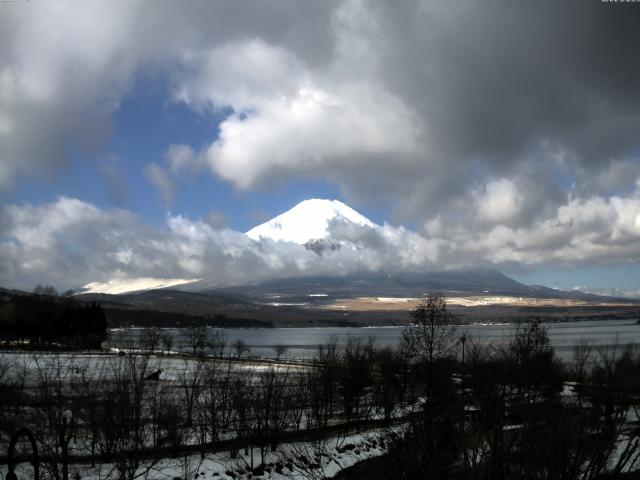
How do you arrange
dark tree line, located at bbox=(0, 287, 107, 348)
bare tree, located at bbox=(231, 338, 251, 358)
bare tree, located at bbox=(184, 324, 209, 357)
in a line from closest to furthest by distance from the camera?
dark tree line, located at bbox=(0, 287, 107, 348), bare tree, located at bbox=(184, 324, 209, 357), bare tree, located at bbox=(231, 338, 251, 358)

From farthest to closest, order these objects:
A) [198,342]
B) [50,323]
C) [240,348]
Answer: [240,348], [50,323], [198,342]

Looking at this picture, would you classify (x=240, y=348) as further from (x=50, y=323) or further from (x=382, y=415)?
(x=382, y=415)

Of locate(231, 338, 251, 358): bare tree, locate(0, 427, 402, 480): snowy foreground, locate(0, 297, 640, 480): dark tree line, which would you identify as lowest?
locate(231, 338, 251, 358): bare tree

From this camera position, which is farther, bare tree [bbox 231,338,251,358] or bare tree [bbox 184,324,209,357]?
bare tree [bbox 231,338,251,358]

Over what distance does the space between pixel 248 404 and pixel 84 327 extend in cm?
9216

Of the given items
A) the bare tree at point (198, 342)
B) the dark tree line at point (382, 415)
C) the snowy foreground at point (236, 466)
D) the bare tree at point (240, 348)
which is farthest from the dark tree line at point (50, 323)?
the snowy foreground at point (236, 466)

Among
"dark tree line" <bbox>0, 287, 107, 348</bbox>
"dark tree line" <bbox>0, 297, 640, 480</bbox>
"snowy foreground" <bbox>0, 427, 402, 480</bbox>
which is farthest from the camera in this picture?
"dark tree line" <bbox>0, 287, 107, 348</bbox>

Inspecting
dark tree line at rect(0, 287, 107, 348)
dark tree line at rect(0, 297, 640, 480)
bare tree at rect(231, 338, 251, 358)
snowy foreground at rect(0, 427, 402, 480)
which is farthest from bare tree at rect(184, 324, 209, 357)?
snowy foreground at rect(0, 427, 402, 480)

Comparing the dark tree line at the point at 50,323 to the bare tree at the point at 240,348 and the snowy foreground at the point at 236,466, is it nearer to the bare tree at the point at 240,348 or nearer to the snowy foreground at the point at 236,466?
the bare tree at the point at 240,348

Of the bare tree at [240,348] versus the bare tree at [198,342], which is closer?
the bare tree at [198,342]

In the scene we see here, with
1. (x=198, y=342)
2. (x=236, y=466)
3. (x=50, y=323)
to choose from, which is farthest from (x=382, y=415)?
(x=50, y=323)

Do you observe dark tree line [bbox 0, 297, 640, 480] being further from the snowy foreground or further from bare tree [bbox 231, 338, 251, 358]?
bare tree [bbox 231, 338, 251, 358]

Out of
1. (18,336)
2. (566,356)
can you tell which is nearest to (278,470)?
(566,356)

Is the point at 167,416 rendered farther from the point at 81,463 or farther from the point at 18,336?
the point at 18,336
